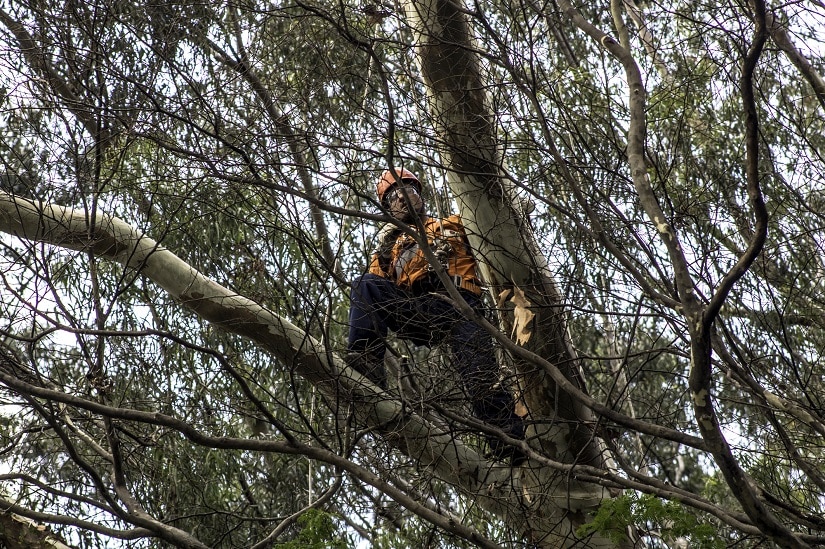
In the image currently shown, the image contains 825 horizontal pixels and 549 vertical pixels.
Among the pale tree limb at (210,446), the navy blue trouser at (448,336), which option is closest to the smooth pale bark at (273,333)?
the navy blue trouser at (448,336)

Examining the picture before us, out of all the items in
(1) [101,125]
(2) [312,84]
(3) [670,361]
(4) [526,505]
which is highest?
(3) [670,361]

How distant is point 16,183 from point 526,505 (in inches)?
105

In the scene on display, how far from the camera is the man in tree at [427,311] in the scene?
3.96m

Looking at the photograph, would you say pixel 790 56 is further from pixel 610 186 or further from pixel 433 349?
pixel 433 349

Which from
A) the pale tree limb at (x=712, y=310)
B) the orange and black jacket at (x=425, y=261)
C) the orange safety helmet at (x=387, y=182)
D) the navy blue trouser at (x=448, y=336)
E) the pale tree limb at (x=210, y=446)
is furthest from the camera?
the orange safety helmet at (x=387, y=182)

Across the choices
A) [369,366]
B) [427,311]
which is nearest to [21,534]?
[369,366]

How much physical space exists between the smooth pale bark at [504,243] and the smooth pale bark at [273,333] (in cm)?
22

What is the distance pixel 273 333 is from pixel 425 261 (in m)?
0.76

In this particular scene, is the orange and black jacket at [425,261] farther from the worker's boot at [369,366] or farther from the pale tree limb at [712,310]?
the pale tree limb at [712,310]

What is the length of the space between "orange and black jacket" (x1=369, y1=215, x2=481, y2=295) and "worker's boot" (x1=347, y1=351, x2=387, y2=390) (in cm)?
40

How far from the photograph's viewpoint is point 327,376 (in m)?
3.97

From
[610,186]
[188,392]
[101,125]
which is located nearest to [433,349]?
[610,186]

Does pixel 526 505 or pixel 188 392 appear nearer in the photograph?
pixel 526 505

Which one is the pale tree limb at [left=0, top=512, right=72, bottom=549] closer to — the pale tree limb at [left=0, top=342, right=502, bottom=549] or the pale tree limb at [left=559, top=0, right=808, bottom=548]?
the pale tree limb at [left=0, top=342, right=502, bottom=549]
